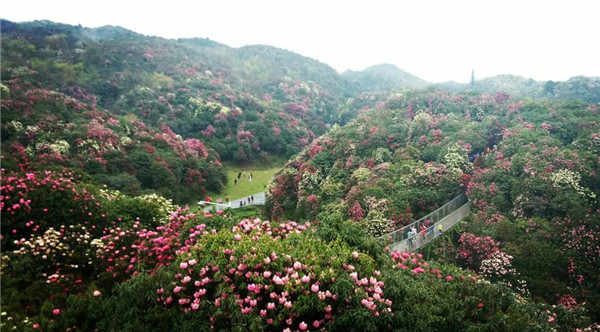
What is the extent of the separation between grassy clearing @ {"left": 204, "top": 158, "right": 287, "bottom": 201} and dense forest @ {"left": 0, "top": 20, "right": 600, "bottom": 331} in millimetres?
1036

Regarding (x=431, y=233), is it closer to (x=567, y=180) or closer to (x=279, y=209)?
(x=567, y=180)

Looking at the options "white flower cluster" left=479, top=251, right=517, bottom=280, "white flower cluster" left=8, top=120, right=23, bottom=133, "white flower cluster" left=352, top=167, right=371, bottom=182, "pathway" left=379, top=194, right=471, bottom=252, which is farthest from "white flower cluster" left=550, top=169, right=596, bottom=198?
"white flower cluster" left=8, top=120, right=23, bottom=133

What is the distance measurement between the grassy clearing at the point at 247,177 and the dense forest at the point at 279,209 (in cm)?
104

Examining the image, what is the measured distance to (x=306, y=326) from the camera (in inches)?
225

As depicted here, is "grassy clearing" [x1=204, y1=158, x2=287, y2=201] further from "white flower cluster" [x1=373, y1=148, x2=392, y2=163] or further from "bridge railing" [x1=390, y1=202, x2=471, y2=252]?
"bridge railing" [x1=390, y1=202, x2=471, y2=252]

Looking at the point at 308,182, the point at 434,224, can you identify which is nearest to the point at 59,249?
the point at 434,224

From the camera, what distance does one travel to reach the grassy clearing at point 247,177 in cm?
3592

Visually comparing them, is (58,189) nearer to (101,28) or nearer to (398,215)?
(398,215)

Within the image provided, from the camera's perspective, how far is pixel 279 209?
27000 mm

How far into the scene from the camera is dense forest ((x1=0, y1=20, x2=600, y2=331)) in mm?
6410

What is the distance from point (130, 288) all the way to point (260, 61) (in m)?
88.0

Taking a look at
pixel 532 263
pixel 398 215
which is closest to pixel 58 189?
pixel 398 215

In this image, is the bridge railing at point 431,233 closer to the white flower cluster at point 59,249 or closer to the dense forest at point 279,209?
the dense forest at point 279,209

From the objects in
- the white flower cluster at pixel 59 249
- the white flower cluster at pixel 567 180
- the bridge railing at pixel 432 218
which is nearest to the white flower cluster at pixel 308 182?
the bridge railing at pixel 432 218
